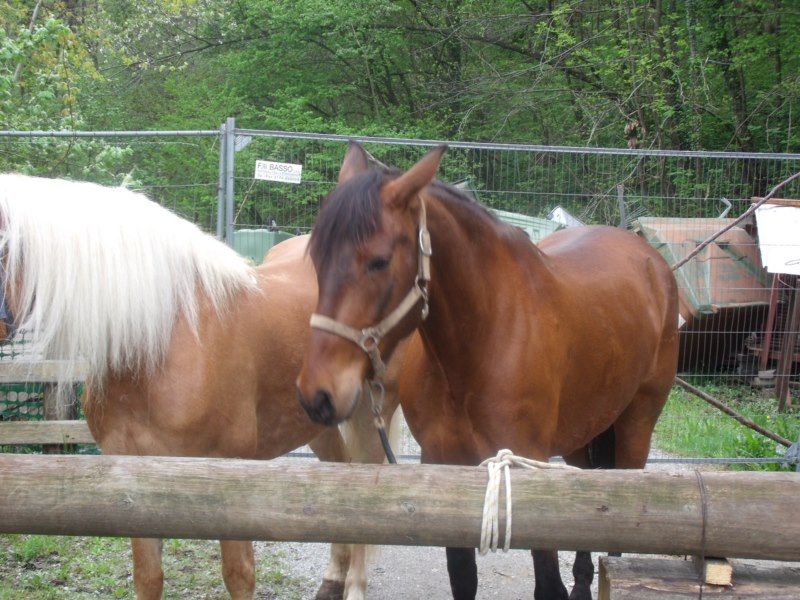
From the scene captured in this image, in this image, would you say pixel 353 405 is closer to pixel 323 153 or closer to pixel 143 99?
pixel 323 153

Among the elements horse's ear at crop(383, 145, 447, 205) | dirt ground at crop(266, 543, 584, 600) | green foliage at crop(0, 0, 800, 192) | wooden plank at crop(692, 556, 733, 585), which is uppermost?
green foliage at crop(0, 0, 800, 192)

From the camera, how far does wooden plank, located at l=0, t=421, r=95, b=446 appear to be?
501 centimetres

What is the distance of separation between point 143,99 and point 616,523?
1888 centimetres

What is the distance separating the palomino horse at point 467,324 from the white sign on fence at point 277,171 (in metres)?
2.46

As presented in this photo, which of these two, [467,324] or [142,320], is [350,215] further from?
[142,320]

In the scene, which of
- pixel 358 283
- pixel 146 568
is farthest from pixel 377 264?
pixel 146 568

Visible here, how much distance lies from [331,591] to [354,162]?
8.44 feet

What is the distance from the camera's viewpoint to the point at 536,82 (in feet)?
46.5

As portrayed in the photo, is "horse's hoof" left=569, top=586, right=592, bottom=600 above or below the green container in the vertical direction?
below

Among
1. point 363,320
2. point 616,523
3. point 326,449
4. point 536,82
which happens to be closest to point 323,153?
point 326,449

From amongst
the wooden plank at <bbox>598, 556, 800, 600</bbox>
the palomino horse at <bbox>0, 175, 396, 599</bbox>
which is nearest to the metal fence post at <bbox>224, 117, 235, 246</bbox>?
the palomino horse at <bbox>0, 175, 396, 599</bbox>

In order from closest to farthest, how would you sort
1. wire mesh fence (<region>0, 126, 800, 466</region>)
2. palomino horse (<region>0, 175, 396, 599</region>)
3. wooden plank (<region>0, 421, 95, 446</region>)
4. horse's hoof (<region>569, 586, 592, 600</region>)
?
palomino horse (<region>0, 175, 396, 599</region>) < horse's hoof (<region>569, 586, 592, 600</region>) < wooden plank (<region>0, 421, 95, 446</region>) < wire mesh fence (<region>0, 126, 800, 466</region>)

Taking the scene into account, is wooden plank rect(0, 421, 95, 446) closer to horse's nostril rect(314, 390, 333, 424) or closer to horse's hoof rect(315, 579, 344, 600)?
horse's hoof rect(315, 579, 344, 600)

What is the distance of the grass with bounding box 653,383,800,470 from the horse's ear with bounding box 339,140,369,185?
4796mm
